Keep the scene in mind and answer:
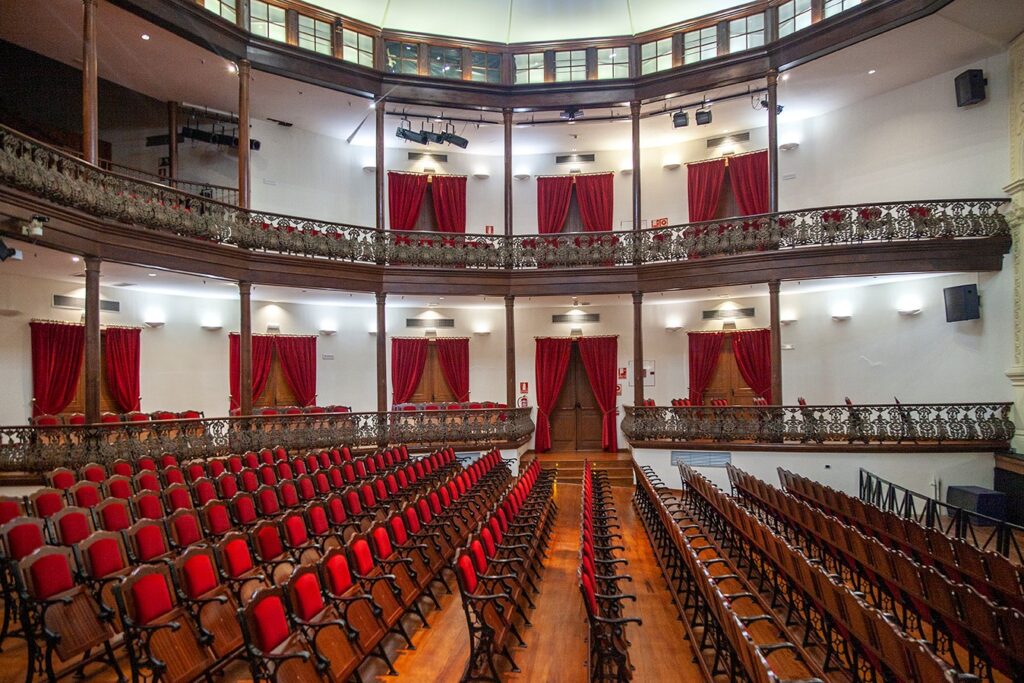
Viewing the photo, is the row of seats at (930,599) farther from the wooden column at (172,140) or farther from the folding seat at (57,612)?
the wooden column at (172,140)

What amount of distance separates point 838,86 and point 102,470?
13.6 m

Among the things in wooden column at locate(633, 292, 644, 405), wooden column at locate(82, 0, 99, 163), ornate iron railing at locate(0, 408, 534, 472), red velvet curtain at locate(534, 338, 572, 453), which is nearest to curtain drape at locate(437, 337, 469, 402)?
red velvet curtain at locate(534, 338, 572, 453)

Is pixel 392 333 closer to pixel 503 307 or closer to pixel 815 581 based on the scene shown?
pixel 503 307

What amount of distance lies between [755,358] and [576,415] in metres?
4.26

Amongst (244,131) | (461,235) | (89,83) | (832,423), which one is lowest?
(832,423)

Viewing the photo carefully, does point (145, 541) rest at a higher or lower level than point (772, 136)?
lower

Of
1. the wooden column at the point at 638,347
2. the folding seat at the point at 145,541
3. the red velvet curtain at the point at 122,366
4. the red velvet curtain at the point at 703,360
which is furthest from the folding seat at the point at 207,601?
the red velvet curtain at the point at 703,360

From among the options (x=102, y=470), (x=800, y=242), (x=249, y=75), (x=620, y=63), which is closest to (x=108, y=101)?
(x=249, y=75)

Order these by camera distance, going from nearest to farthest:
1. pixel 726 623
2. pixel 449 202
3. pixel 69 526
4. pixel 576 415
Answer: pixel 726 623 < pixel 69 526 < pixel 576 415 < pixel 449 202

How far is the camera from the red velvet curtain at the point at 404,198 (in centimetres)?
1522

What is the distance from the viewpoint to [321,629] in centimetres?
395

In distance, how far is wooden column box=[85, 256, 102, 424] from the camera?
8.77m

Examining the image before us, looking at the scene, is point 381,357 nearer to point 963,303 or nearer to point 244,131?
point 244,131

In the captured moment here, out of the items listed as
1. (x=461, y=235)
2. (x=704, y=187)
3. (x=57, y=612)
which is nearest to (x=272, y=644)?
(x=57, y=612)
